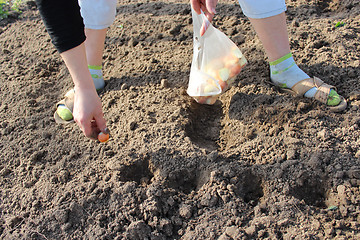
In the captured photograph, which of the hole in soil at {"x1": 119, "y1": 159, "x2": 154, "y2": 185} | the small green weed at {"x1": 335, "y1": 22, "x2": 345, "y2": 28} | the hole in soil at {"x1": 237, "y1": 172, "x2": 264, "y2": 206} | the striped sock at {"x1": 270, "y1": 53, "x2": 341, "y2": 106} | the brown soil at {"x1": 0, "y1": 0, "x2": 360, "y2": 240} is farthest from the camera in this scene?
the small green weed at {"x1": 335, "y1": 22, "x2": 345, "y2": 28}

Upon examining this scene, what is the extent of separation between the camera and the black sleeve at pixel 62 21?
1.41m

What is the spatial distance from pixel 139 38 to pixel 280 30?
4.48ft

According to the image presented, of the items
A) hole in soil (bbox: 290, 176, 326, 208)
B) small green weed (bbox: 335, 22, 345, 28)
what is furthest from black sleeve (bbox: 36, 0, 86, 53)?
small green weed (bbox: 335, 22, 345, 28)

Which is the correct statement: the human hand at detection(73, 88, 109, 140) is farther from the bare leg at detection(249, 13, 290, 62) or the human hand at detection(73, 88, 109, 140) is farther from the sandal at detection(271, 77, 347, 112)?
the sandal at detection(271, 77, 347, 112)

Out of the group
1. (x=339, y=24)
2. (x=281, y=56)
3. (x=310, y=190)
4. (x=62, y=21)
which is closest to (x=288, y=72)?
(x=281, y=56)

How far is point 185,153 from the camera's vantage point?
2004 millimetres

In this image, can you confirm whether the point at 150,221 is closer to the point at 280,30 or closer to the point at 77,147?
the point at 77,147

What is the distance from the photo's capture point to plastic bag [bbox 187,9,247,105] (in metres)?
2.22

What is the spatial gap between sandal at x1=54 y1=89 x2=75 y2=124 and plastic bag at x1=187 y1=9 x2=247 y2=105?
84cm

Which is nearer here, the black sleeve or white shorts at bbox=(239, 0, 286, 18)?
the black sleeve

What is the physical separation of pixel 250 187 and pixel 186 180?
0.36 m

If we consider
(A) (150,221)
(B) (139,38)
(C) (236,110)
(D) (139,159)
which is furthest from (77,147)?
(B) (139,38)

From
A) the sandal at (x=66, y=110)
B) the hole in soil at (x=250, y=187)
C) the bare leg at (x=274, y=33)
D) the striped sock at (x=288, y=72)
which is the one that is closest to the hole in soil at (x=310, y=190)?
the hole in soil at (x=250, y=187)

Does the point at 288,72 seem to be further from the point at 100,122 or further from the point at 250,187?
the point at 100,122
